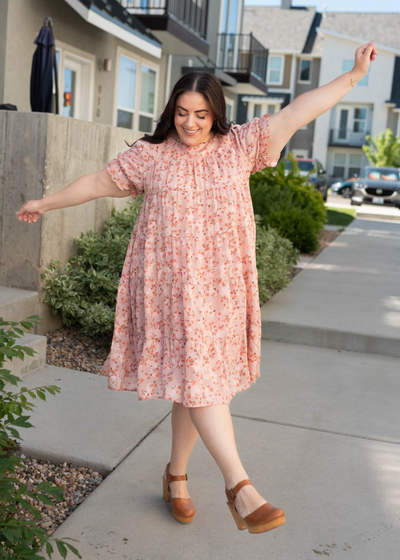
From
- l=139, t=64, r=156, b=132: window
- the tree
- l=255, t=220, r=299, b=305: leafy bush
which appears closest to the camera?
l=255, t=220, r=299, b=305: leafy bush

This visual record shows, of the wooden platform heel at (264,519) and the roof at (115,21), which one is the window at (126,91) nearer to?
the roof at (115,21)

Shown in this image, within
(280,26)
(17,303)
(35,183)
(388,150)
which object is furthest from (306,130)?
(17,303)

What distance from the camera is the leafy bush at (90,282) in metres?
4.71

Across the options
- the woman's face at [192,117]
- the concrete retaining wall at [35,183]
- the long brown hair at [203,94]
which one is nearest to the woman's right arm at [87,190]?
the long brown hair at [203,94]

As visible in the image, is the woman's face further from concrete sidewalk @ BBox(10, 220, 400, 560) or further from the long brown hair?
concrete sidewalk @ BBox(10, 220, 400, 560)

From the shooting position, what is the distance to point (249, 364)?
2559 mm

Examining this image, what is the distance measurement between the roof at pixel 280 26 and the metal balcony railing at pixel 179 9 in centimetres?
2647

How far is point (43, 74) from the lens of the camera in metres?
6.86

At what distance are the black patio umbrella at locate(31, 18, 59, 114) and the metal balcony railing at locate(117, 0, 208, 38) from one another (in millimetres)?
5413

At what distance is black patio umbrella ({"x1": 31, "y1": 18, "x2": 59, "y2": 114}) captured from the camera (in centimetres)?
685

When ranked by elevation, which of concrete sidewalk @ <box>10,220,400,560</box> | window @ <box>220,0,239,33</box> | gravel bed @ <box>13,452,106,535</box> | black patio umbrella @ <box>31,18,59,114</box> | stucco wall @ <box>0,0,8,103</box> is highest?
window @ <box>220,0,239,33</box>

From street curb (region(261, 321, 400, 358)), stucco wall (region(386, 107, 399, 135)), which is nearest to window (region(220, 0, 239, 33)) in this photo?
street curb (region(261, 321, 400, 358))

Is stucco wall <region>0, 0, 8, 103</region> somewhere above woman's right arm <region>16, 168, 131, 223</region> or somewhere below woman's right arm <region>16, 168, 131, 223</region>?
above

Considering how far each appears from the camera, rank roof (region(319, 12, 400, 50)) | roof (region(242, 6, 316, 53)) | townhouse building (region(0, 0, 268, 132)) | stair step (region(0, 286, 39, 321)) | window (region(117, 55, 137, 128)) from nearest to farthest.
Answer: stair step (region(0, 286, 39, 321))
townhouse building (region(0, 0, 268, 132))
window (region(117, 55, 137, 128))
roof (region(242, 6, 316, 53))
roof (region(319, 12, 400, 50))
